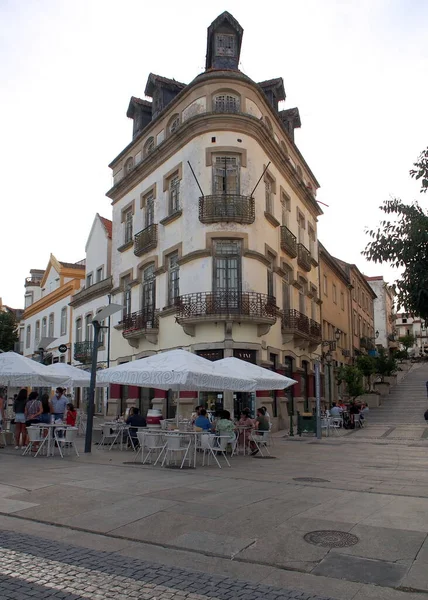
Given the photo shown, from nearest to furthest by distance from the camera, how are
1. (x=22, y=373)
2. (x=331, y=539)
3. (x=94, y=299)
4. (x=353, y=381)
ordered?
1. (x=331, y=539)
2. (x=22, y=373)
3. (x=353, y=381)
4. (x=94, y=299)

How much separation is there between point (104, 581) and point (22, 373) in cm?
1124

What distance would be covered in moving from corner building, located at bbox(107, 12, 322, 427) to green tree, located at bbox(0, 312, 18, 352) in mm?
22663

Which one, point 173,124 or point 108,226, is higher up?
point 173,124

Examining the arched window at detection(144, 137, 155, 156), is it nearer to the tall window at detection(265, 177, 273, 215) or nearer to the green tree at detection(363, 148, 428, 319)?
the tall window at detection(265, 177, 273, 215)

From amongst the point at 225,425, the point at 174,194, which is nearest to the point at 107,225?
the point at 174,194

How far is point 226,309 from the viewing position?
75.8ft

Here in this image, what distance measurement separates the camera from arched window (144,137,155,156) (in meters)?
29.9

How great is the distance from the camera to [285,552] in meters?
5.95

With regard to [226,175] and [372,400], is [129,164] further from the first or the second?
[372,400]

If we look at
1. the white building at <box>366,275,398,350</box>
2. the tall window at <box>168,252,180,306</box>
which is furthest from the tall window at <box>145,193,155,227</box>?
the white building at <box>366,275,398,350</box>

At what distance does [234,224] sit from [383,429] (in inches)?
450

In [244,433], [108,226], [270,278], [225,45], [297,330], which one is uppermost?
[225,45]

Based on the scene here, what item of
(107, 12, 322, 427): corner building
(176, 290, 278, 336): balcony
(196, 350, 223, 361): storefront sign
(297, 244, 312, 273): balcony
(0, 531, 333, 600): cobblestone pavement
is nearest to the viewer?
(0, 531, 333, 600): cobblestone pavement

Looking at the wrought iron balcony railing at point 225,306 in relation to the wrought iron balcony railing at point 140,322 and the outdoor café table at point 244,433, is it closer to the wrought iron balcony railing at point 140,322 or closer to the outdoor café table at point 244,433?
the wrought iron balcony railing at point 140,322
